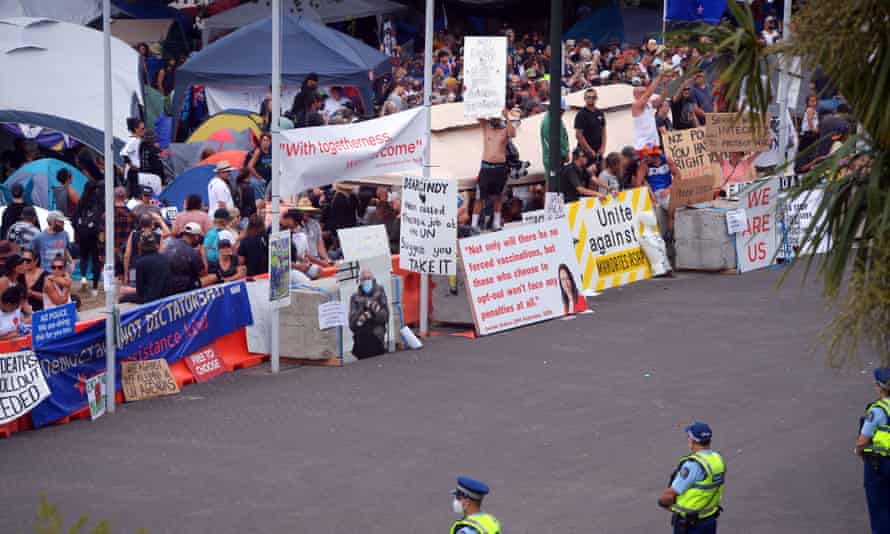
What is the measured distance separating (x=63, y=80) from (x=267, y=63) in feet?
13.9

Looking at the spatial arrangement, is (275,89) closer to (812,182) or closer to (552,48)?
(552,48)

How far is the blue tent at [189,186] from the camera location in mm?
21562

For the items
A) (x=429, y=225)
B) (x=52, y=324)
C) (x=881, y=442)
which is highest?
(x=429, y=225)

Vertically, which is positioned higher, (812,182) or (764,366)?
(812,182)

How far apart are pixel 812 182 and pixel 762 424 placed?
8.00 metres

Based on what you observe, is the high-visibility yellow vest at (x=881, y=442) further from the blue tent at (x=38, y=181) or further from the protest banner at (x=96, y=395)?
the blue tent at (x=38, y=181)

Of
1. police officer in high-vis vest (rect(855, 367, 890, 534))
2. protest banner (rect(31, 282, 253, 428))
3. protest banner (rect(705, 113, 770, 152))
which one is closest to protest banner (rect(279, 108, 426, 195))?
protest banner (rect(31, 282, 253, 428))

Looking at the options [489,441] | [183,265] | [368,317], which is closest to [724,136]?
[368,317]

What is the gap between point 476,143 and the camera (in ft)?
71.9

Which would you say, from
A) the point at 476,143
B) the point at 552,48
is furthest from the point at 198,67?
the point at 552,48

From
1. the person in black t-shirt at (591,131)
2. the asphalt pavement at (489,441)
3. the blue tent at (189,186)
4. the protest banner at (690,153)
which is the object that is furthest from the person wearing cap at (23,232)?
the protest banner at (690,153)

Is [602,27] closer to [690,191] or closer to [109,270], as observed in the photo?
[690,191]

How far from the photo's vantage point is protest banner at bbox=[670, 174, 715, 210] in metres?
21.0

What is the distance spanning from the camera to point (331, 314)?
1555 cm
